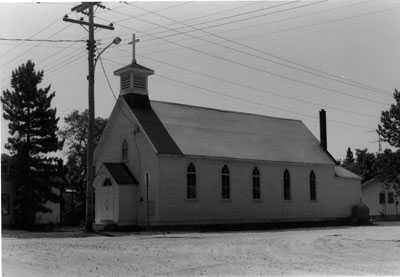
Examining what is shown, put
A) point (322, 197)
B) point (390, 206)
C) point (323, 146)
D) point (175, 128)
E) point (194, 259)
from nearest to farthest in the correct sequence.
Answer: point (194, 259)
point (175, 128)
point (322, 197)
point (323, 146)
point (390, 206)

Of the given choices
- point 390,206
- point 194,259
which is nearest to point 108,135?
point 194,259

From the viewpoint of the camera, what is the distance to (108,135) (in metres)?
39.8

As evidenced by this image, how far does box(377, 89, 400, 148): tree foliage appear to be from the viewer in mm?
24172

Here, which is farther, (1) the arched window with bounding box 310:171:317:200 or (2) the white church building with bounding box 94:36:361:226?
(1) the arched window with bounding box 310:171:317:200

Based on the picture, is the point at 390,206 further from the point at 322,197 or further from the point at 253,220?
the point at 253,220

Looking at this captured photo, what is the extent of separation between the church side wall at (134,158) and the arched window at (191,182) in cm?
242

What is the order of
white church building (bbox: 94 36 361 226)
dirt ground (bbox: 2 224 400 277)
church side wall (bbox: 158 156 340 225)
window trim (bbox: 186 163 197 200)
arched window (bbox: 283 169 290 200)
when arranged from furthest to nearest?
1. arched window (bbox: 283 169 290 200)
2. window trim (bbox: 186 163 197 200)
3. white church building (bbox: 94 36 361 226)
4. church side wall (bbox: 158 156 340 225)
5. dirt ground (bbox: 2 224 400 277)

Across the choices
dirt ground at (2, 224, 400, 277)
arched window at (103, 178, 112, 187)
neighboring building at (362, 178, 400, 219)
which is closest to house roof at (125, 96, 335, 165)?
arched window at (103, 178, 112, 187)

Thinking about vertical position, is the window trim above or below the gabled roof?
below

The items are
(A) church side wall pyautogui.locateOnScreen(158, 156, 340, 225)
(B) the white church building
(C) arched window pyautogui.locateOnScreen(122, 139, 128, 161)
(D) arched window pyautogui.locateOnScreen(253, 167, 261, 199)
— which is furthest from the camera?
(D) arched window pyautogui.locateOnScreen(253, 167, 261, 199)

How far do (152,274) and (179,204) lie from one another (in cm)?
2186

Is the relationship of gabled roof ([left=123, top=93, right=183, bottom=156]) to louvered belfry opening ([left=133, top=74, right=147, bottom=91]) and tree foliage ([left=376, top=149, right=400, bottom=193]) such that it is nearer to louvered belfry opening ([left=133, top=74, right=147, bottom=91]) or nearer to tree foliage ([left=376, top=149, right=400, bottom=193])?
louvered belfry opening ([left=133, top=74, right=147, bottom=91])

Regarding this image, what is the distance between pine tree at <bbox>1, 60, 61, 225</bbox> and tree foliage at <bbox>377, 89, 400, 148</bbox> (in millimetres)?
24405

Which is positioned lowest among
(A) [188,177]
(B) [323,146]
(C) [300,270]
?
(C) [300,270]
